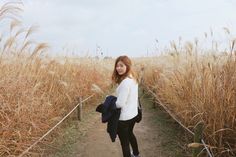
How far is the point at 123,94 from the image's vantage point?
5922 mm

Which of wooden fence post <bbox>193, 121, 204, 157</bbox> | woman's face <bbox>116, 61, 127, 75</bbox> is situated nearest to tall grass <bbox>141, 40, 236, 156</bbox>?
wooden fence post <bbox>193, 121, 204, 157</bbox>

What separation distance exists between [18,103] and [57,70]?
183 inches

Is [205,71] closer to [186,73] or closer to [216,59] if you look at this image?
[216,59]

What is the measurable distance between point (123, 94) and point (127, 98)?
0.13 m

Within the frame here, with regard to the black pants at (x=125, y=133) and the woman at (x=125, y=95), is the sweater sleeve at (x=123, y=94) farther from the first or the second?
the black pants at (x=125, y=133)

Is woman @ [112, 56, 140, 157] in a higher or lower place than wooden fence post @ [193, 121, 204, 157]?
higher

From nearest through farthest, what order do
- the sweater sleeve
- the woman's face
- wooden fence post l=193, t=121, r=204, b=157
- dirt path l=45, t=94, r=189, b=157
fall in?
1. wooden fence post l=193, t=121, r=204, b=157
2. the sweater sleeve
3. the woman's face
4. dirt path l=45, t=94, r=189, b=157

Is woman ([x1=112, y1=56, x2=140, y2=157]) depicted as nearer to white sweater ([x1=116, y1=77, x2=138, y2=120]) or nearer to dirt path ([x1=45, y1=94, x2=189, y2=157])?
white sweater ([x1=116, y1=77, x2=138, y2=120])

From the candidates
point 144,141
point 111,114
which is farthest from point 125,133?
point 144,141

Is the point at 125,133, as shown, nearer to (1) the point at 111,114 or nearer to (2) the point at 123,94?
(1) the point at 111,114

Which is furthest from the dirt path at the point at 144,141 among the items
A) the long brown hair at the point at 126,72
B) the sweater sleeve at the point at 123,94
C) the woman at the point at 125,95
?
the long brown hair at the point at 126,72

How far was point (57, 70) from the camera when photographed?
10586mm

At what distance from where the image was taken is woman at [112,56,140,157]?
594cm

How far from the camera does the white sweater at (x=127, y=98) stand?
5.93 metres
